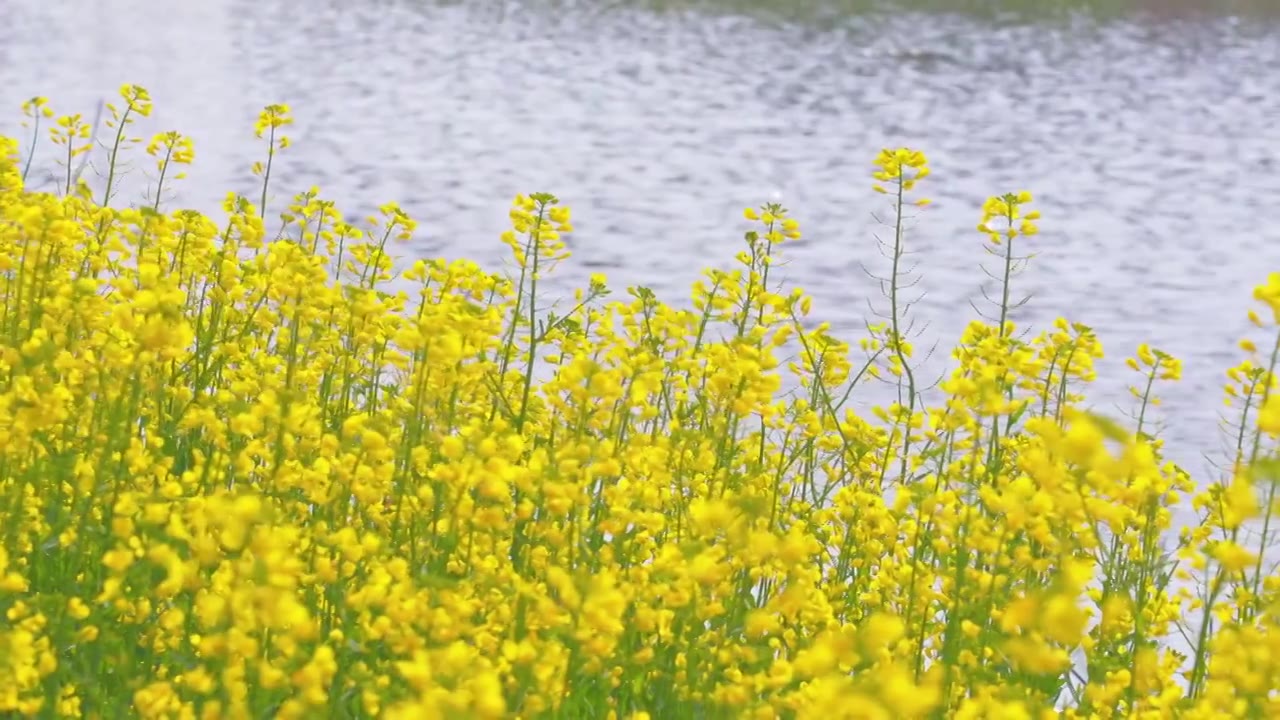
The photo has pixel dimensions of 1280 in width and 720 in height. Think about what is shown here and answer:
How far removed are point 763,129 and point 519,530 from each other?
1234 centimetres

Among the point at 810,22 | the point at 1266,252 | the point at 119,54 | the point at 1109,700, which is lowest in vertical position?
the point at 1109,700

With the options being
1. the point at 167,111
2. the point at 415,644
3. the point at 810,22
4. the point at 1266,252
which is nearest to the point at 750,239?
the point at 415,644

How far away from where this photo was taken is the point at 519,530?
378 centimetres

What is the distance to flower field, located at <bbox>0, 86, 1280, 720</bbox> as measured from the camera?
6.70ft

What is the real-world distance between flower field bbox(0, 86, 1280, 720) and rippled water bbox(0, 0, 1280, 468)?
386cm

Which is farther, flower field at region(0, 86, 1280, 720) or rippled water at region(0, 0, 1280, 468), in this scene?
rippled water at region(0, 0, 1280, 468)

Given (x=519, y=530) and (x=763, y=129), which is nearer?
(x=519, y=530)

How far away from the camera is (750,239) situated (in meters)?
3.67

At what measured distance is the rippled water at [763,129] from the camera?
1030 cm

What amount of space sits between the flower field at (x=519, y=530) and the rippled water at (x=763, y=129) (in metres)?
3.86

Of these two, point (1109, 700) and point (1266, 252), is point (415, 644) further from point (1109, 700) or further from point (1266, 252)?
point (1266, 252)

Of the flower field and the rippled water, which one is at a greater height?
the rippled water

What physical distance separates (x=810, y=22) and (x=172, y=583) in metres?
24.7

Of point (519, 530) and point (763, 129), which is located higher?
point (763, 129)
